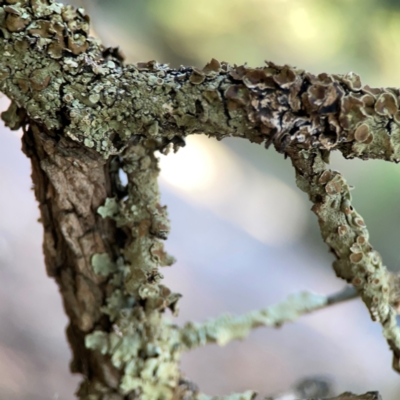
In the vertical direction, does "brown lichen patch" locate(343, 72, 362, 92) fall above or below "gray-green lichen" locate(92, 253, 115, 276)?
above

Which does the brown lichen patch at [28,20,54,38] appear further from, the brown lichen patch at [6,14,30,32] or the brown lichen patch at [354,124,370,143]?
the brown lichen patch at [354,124,370,143]

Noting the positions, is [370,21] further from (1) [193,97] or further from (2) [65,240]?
(2) [65,240]

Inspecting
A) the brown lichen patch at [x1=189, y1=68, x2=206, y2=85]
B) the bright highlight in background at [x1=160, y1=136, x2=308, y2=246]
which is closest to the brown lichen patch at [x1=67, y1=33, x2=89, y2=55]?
the brown lichen patch at [x1=189, y1=68, x2=206, y2=85]

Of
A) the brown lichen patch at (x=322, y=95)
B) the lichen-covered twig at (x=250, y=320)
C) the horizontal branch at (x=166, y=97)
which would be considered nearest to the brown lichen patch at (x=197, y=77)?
the horizontal branch at (x=166, y=97)

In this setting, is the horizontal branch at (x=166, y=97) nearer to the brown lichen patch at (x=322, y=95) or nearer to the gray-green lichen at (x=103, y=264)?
the brown lichen patch at (x=322, y=95)

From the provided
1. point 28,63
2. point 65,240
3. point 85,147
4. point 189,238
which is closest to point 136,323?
point 65,240

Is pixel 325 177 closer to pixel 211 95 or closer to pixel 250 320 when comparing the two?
pixel 211 95
